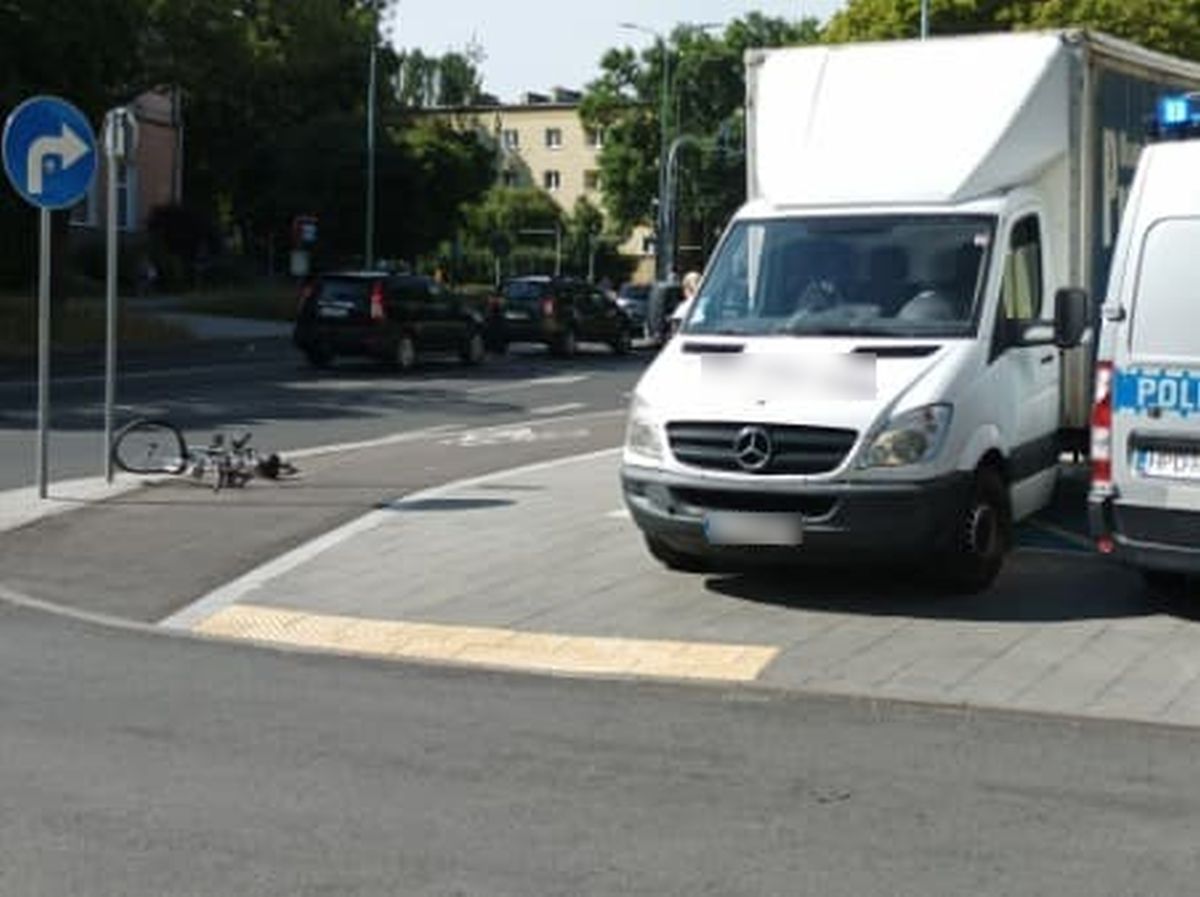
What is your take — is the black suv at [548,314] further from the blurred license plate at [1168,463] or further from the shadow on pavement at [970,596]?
the blurred license plate at [1168,463]

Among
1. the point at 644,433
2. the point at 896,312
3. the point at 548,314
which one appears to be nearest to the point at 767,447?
the point at 644,433

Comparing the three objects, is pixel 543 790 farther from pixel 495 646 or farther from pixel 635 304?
pixel 635 304

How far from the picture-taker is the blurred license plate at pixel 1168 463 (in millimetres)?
9203

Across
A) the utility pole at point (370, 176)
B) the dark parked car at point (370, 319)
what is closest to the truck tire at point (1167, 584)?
the dark parked car at point (370, 319)

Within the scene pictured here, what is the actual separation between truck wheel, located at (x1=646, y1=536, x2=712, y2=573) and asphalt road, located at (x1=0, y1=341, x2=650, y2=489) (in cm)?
635

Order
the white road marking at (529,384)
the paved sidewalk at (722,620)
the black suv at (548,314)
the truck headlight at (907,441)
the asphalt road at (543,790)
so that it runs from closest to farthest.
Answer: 1. the asphalt road at (543,790)
2. the paved sidewalk at (722,620)
3. the truck headlight at (907,441)
4. the white road marking at (529,384)
5. the black suv at (548,314)

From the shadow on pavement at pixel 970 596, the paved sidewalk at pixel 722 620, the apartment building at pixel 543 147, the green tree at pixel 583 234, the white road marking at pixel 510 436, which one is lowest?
the paved sidewalk at pixel 722 620

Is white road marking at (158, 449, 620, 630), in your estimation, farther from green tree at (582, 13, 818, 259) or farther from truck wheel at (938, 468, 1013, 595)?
green tree at (582, 13, 818, 259)

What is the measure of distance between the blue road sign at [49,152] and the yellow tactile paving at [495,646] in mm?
4602

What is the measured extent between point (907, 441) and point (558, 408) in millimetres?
15080

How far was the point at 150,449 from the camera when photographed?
15.7 meters

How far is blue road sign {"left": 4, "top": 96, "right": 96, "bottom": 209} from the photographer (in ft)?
43.0

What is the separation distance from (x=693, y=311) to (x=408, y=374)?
20.5m

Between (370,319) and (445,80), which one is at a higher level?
(445,80)
